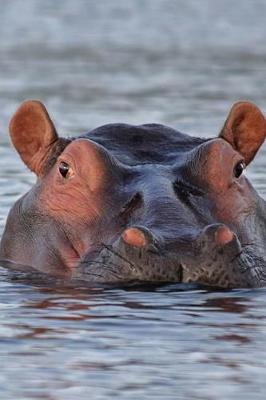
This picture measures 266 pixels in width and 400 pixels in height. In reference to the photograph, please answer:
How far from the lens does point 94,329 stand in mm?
8266

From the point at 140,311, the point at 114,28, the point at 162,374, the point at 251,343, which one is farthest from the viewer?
the point at 114,28

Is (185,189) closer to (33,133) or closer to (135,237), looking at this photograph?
(135,237)

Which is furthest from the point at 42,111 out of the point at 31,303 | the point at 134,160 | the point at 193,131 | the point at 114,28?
the point at 114,28

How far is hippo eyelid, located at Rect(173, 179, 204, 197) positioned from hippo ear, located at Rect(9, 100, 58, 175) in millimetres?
1174

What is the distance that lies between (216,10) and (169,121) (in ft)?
44.8

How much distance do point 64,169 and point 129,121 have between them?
7.81 m

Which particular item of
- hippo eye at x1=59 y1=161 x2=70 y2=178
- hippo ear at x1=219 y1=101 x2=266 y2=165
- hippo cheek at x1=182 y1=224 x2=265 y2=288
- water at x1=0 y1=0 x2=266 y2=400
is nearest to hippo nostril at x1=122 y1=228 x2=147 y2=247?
hippo cheek at x1=182 y1=224 x2=265 y2=288

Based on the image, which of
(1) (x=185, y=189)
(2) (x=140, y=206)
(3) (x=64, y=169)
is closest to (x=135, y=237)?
(2) (x=140, y=206)

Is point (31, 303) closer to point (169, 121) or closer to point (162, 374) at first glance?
point (162, 374)

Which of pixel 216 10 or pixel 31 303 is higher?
pixel 216 10

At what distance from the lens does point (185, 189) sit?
951cm

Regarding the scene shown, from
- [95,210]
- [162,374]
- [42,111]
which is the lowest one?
[162,374]

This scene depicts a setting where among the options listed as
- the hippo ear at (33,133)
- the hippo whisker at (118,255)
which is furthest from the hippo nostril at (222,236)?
the hippo ear at (33,133)

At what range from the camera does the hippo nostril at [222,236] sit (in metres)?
8.71
